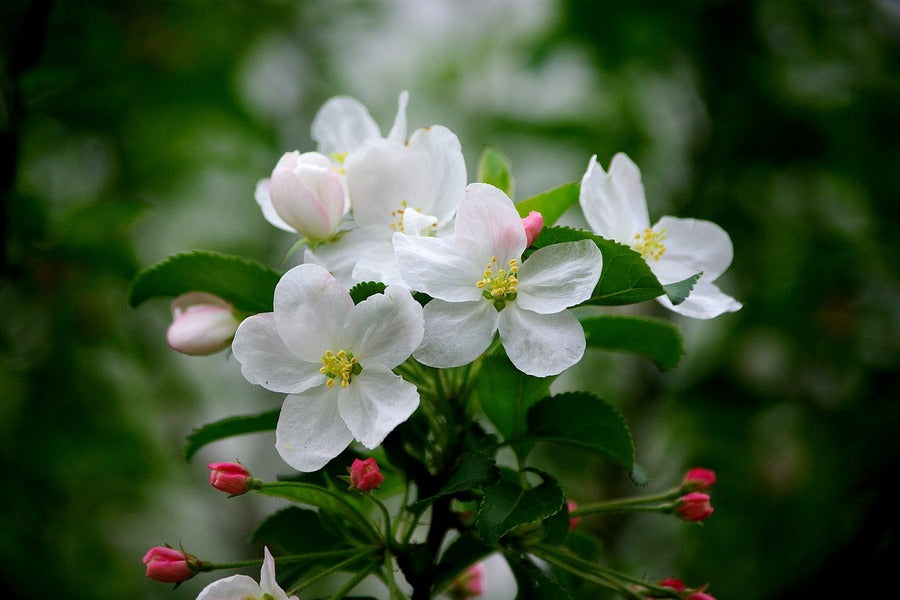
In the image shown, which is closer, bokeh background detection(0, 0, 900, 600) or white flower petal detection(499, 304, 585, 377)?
white flower petal detection(499, 304, 585, 377)

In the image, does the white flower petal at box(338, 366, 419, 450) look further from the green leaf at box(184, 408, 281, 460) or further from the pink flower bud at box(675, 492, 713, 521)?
the pink flower bud at box(675, 492, 713, 521)

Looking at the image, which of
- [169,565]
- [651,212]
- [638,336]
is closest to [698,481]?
[638,336]

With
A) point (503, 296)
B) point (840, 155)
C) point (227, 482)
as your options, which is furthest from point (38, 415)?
point (840, 155)

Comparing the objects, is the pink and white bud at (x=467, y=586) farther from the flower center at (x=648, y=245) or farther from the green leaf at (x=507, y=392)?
the flower center at (x=648, y=245)

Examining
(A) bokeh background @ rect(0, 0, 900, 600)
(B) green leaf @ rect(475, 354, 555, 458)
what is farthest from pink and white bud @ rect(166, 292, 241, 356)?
(A) bokeh background @ rect(0, 0, 900, 600)

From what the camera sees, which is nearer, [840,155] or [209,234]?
[840,155]

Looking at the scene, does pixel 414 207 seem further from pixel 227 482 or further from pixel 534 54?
pixel 534 54
